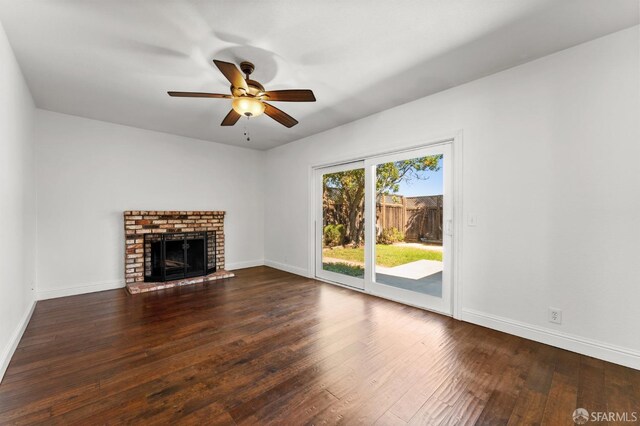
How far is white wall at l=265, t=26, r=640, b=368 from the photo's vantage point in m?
2.12

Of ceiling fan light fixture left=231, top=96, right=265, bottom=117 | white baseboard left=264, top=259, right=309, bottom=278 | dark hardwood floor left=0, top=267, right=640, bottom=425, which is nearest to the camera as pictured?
dark hardwood floor left=0, top=267, right=640, bottom=425

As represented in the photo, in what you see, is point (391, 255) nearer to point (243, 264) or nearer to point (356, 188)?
point (356, 188)

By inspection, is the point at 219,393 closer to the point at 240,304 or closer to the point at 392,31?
the point at 240,304

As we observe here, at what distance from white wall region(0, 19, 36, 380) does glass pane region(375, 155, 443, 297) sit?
3827mm

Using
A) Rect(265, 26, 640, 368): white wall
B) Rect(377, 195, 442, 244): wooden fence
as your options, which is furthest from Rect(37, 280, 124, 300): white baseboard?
Rect(265, 26, 640, 368): white wall

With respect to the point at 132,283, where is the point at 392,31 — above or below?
above

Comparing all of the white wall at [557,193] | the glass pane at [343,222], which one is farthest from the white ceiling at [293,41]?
the glass pane at [343,222]

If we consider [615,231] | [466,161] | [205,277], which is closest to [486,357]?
[615,231]

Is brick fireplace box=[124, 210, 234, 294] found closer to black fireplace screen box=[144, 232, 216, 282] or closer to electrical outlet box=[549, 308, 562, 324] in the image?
black fireplace screen box=[144, 232, 216, 282]

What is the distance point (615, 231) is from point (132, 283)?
5.91 m

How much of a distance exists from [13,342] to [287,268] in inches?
146

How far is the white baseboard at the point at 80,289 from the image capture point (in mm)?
3682

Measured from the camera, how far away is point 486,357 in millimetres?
2217

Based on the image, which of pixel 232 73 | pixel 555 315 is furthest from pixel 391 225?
pixel 232 73
